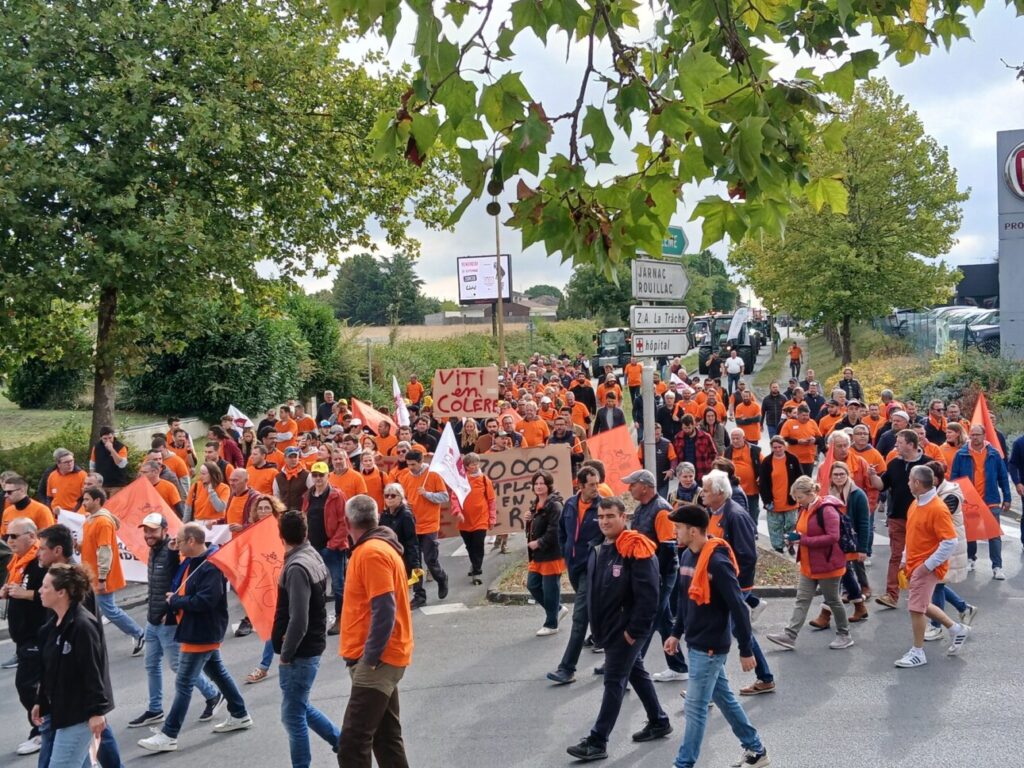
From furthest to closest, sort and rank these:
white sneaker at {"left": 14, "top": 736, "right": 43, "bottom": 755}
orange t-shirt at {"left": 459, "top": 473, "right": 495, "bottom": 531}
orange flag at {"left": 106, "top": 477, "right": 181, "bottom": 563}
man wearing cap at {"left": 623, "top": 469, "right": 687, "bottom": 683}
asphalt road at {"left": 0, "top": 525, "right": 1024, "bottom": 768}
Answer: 1. orange t-shirt at {"left": 459, "top": 473, "right": 495, "bottom": 531}
2. orange flag at {"left": 106, "top": 477, "right": 181, "bottom": 563}
3. man wearing cap at {"left": 623, "top": 469, "right": 687, "bottom": 683}
4. white sneaker at {"left": 14, "top": 736, "right": 43, "bottom": 755}
5. asphalt road at {"left": 0, "top": 525, "right": 1024, "bottom": 768}

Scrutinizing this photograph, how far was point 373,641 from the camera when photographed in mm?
5832

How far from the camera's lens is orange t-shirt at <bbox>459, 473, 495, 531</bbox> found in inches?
490

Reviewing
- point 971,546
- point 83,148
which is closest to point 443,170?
point 83,148

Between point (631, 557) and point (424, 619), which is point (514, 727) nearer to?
point (631, 557)

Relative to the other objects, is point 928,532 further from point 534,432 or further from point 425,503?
point 534,432

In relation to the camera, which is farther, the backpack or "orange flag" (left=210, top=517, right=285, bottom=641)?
the backpack

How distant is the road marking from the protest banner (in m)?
0.95

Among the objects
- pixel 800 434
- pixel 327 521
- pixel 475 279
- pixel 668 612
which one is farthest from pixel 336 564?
pixel 475 279

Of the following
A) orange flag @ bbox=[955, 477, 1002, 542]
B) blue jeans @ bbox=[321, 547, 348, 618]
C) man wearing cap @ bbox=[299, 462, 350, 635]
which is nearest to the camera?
man wearing cap @ bbox=[299, 462, 350, 635]

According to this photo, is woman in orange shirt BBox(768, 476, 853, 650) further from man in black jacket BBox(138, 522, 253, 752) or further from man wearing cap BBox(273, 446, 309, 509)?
man wearing cap BBox(273, 446, 309, 509)

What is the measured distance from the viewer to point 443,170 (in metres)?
22.5

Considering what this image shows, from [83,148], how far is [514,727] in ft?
46.9

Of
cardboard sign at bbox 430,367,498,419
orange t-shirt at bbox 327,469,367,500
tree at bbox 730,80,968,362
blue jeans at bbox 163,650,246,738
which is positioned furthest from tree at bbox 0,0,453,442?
tree at bbox 730,80,968,362

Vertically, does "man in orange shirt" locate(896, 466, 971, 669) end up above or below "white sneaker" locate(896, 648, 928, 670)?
above
